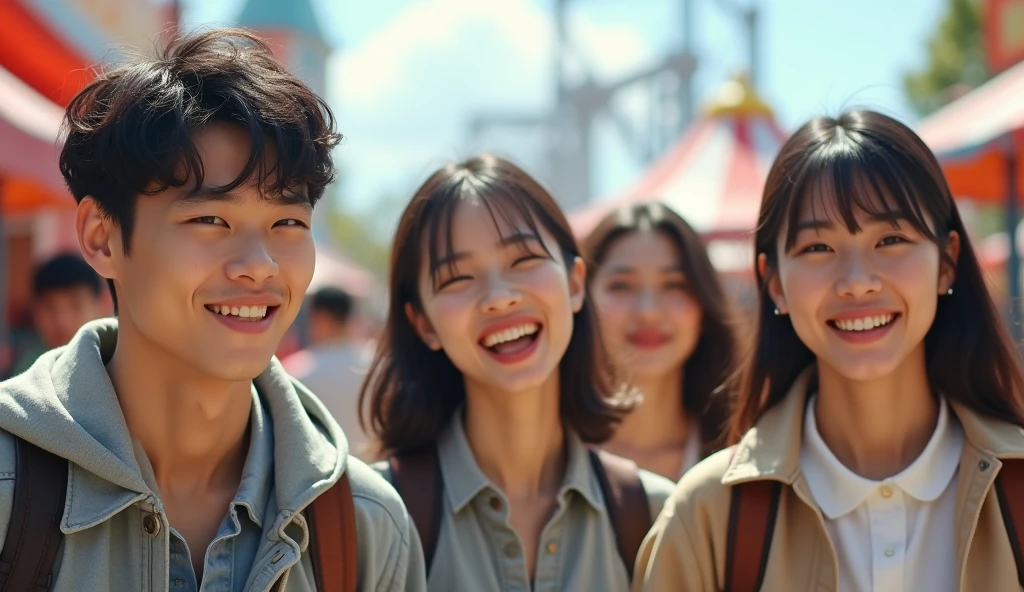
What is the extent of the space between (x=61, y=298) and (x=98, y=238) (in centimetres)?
365

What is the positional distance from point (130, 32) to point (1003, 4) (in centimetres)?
984

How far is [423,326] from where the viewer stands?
3535mm

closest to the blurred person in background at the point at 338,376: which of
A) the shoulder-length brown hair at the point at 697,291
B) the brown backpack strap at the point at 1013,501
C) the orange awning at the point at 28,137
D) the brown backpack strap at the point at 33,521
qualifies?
the orange awning at the point at 28,137

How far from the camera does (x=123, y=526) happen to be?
7.75 feet

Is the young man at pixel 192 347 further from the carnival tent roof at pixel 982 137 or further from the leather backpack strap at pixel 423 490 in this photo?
the carnival tent roof at pixel 982 137

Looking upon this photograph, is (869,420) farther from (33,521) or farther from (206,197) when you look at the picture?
(33,521)

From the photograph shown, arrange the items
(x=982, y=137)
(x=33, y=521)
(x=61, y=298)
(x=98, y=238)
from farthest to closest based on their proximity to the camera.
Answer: (x=982, y=137) → (x=61, y=298) → (x=98, y=238) → (x=33, y=521)

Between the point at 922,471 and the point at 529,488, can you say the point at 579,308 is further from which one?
the point at 922,471

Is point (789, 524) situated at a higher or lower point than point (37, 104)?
lower

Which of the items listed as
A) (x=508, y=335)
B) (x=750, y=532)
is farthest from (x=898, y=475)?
(x=508, y=335)

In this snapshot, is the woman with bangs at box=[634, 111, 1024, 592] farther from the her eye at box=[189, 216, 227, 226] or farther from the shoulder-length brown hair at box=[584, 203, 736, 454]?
the shoulder-length brown hair at box=[584, 203, 736, 454]

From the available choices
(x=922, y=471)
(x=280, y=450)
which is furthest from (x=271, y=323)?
(x=922, y=471)

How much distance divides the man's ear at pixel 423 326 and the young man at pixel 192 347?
0.87 meters

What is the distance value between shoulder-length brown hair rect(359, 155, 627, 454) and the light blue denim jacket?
0.77m
